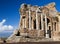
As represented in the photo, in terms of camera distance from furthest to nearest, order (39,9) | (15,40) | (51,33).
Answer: (39,9) < (51,33) < (15,40)

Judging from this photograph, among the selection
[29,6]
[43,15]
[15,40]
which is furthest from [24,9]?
[15,40]

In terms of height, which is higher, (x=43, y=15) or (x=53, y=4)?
(x=53, y=4)

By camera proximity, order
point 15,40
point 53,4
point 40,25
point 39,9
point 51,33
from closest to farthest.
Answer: point 15,40, point 51,33, point 40,25, point 39,9, point 53,4

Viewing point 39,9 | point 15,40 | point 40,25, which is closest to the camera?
point 15,40

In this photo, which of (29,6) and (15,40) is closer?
(15,40)

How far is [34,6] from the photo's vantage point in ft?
246

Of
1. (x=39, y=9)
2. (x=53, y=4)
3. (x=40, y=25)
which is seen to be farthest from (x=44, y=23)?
(x=53, y=4)

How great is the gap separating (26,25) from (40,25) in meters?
6.26

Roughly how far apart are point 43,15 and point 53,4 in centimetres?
1390

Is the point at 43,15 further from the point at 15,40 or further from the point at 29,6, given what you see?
the point at 15,40

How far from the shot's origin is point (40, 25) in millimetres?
66438

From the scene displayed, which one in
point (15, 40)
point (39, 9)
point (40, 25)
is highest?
point (39, 9)

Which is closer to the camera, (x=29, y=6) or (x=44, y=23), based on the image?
(x=44, y=23)

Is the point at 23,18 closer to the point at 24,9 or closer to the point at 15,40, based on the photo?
the point at 24,9
